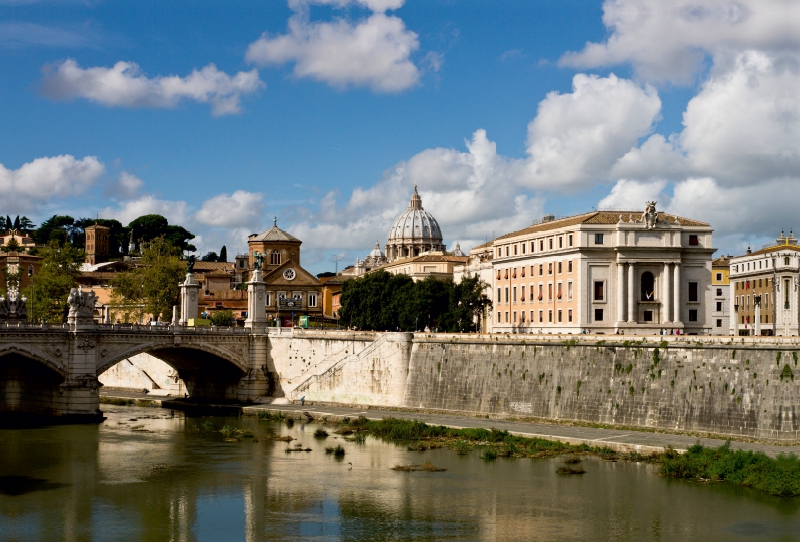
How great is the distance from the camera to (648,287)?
2731 inches

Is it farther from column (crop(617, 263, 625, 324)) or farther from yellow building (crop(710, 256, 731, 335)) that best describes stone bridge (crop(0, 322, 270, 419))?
yellow building (crop(710, 256, 731, 335))

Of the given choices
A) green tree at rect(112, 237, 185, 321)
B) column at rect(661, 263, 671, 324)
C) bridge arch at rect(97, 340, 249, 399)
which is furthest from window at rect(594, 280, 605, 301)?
green tree at rect(112, 237, 185, 321)

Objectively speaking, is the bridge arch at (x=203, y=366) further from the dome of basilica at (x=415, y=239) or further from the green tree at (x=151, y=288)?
the dome of basilica at (x=415, y=239)

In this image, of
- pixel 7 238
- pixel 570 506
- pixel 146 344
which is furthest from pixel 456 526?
pixel 7 238

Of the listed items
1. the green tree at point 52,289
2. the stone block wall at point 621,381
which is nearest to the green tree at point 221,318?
the green tree at point 52,289

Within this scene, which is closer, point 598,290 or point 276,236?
point 598,290

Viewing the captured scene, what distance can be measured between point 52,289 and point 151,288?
7.50m

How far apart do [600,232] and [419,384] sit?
17.8 meters

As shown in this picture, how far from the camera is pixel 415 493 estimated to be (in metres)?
→ 37.5

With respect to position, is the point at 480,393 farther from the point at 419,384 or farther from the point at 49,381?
the point at 49,381

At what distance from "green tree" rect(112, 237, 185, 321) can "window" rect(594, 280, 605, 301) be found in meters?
34.0

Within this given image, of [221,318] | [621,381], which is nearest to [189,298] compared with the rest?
[221,318]

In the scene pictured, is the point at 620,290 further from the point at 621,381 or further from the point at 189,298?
the point at 189,298

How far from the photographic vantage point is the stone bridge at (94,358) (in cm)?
5444
